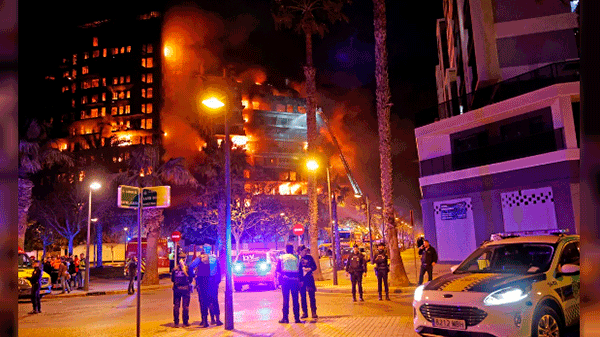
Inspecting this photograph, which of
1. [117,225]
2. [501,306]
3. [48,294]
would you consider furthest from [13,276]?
[117,225]

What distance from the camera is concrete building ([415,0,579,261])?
75.7 feet

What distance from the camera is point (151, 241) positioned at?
948 inches

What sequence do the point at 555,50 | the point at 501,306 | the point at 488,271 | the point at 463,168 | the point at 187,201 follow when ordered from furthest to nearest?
the point at 187,201 → the point at 463,168 → the point at 555,50 → the point at 488,271 → the point at 501,306

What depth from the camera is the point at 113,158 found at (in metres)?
85.8

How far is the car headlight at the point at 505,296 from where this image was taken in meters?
6.06

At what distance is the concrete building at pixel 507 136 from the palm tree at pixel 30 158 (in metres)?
23.1

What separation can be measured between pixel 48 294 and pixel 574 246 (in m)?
22.2

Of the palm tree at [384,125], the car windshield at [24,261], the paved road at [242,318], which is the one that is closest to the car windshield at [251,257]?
the paved road at [242,318]

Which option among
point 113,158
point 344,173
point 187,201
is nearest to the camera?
point 187,201

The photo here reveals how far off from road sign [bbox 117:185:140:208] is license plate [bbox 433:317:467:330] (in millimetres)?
5821

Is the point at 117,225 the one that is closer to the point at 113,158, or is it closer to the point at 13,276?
the point at 113,158

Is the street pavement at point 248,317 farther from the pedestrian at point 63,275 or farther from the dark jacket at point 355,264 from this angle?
the pedestrian at point 63,275

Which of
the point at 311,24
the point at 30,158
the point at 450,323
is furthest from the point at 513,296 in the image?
the point at 30,158

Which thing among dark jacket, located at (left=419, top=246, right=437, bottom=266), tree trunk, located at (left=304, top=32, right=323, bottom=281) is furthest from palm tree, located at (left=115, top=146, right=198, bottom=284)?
dark jacket, located at (left=419, top=246, right=437, bottom=266)
